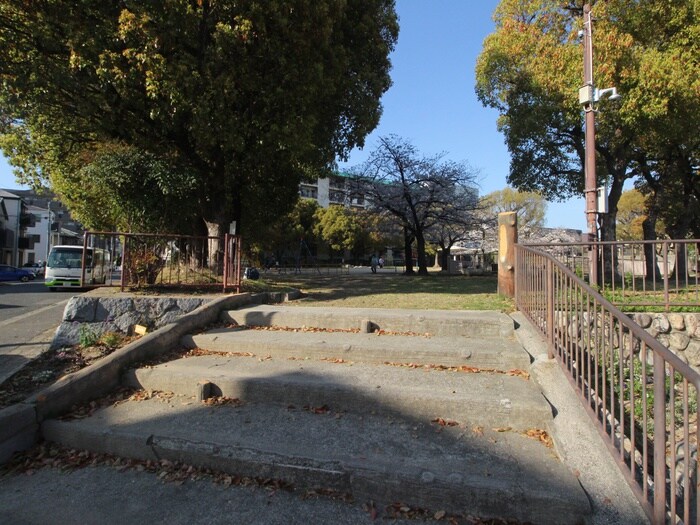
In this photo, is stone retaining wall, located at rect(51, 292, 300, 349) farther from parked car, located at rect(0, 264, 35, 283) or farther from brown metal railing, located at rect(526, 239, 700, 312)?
parked car, located at rect(0, 264, 35, 283)

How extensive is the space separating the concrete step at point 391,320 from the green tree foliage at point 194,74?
4.08 m

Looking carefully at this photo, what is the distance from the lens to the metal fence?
6.65 meters

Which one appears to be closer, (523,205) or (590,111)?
(590,111)

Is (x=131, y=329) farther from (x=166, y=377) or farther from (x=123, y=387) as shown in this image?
(x=166, y=377)

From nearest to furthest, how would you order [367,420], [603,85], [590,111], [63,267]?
[367,420], [590,111], [603,85], [63,267]

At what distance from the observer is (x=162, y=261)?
7.06m

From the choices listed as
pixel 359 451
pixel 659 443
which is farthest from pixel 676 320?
pixel 359 451

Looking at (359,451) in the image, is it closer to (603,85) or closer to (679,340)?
(679,340)

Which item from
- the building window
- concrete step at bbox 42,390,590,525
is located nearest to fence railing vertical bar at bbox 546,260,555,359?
concrete step at bbox 42,390,590,525

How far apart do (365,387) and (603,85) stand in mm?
11312

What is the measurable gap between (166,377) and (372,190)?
2057 centimetres

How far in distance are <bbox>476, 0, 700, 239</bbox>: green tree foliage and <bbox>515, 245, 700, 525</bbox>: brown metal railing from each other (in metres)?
8.63

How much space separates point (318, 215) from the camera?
51219mm

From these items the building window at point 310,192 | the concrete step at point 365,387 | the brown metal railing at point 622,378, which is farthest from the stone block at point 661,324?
the building window at point 310,192
